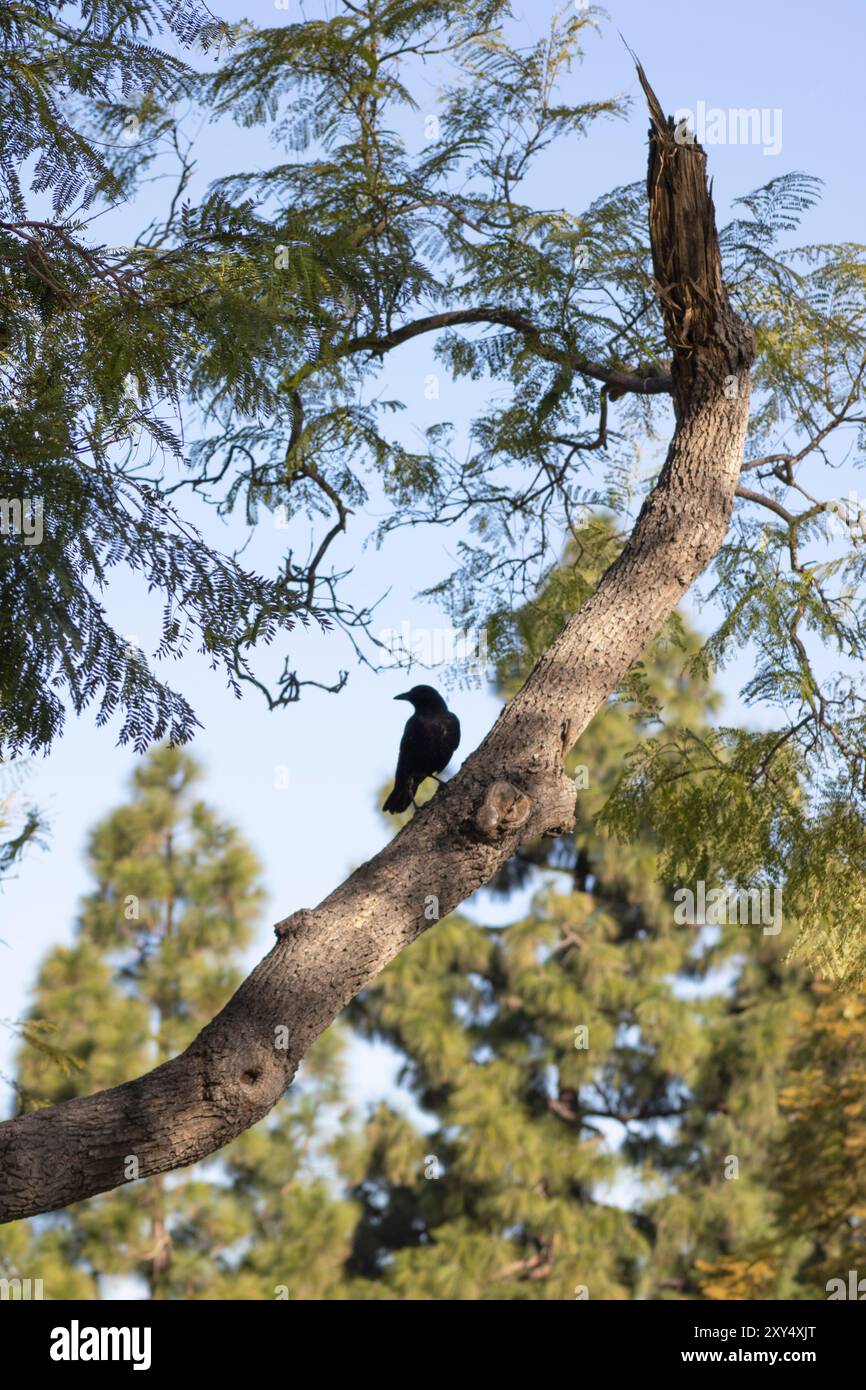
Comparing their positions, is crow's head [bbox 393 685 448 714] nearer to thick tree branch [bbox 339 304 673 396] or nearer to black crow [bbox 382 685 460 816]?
black crow [bbox 382 685 460 816]

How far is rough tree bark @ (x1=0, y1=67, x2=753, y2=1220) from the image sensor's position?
3.44 m

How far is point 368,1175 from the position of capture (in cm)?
1767

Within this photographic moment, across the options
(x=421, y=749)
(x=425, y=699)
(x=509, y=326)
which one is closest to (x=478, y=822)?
(x=421, y=749)

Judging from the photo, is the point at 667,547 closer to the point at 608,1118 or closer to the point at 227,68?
the point at 227,68

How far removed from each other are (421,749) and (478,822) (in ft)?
5.53

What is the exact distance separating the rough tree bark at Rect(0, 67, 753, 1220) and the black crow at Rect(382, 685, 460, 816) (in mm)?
1225

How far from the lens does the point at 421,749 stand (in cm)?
574

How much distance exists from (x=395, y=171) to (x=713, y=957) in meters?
13.3

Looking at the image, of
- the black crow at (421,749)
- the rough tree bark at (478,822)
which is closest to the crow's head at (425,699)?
the black crow at (421,749)

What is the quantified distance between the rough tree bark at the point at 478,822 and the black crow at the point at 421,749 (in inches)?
48.2

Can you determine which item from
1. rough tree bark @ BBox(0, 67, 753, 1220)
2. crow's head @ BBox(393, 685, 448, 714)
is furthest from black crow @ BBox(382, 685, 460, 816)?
rough tree bark @ BBox(0, 67, 753, 1220)

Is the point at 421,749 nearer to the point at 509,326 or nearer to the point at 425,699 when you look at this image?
the point at 425,699

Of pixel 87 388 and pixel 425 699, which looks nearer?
pixel 87 388

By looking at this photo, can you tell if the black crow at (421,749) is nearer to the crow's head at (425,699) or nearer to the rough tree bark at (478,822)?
the crow's head at (425,699)
